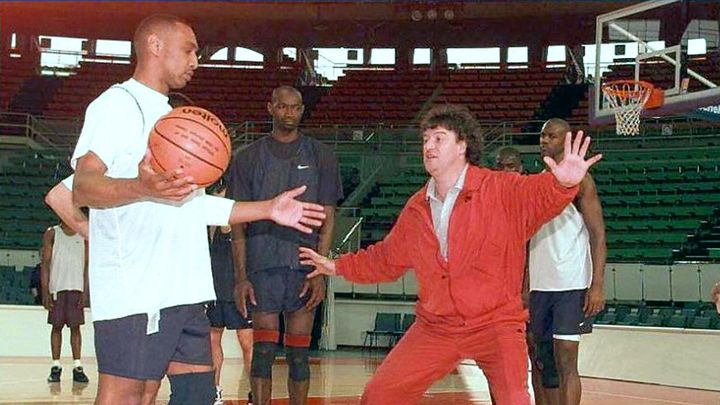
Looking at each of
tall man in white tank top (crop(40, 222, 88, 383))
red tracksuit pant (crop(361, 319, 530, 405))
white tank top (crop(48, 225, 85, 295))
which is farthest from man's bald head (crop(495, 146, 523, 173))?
white tank top (crop(48, 225, 85, 295))

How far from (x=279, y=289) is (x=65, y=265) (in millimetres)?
5651

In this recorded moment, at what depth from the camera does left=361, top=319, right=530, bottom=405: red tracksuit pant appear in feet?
15.8

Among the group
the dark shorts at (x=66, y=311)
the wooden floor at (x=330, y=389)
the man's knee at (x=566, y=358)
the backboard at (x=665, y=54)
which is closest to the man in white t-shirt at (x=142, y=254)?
the man's knee at (x=566, y=358)

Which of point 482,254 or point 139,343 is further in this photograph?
point 482,254

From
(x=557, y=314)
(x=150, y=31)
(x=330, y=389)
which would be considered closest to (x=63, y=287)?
(x=330, y=389)

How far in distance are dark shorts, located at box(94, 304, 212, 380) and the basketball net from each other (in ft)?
28.9

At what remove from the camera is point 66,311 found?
438 inches

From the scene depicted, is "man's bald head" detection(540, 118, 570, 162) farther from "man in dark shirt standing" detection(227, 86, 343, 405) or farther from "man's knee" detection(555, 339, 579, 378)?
"man in dark shirt standing" detection(227, 86, 343, 405)

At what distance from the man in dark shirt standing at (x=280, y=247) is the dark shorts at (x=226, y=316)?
1746mm

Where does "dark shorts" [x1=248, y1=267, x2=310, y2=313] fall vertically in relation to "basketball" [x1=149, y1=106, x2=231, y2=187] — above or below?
below

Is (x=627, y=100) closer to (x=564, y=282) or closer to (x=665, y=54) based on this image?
(x=665, y=54)

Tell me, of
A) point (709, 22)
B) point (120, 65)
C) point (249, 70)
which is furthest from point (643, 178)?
point (120, 65)

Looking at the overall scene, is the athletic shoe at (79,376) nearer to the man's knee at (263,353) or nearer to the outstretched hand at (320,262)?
the man's knee at (263,353)

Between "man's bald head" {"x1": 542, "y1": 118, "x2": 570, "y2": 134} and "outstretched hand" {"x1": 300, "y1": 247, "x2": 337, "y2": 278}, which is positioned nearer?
"outstretched hand" {"x1": 300, "y1": 247, "x2": 337, "y2": 278}
